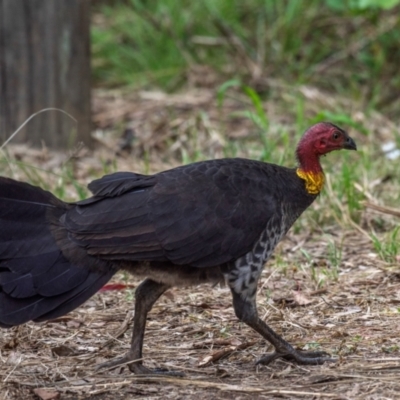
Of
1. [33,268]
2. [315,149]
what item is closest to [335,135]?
[315,149]

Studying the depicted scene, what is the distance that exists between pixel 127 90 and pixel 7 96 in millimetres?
2442

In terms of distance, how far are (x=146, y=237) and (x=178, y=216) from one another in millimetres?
197

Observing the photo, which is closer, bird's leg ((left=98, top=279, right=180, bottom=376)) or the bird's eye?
bird's leg ((left=98, top=279, right=180, bottom=376))

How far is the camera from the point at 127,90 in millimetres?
9781

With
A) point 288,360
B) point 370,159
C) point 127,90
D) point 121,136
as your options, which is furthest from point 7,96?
point 288,360

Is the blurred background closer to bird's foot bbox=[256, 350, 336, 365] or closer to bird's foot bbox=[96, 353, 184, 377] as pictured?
bird's foot bbox=[256, 350, 336, 365]

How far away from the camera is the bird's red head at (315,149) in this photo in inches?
187

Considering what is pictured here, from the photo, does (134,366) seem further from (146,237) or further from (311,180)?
(311,180)

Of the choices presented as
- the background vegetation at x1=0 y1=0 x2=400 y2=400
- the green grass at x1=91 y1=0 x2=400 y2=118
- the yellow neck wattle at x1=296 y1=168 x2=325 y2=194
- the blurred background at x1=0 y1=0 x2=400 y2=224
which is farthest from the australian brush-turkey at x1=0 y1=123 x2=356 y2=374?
the green grass at x1=91 y1=0 x2=400 y2=118

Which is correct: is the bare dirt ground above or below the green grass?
below

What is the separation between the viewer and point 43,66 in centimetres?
752

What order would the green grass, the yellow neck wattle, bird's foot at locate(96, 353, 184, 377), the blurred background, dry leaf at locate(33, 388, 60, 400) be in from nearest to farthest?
dry leaf at locate(33, 388, 60, 400) < bird's foot at locate(96, 353, 184, 377) < the yellow neck wattle < the blurred background < the green grass

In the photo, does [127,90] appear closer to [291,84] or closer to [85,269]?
[291,84]

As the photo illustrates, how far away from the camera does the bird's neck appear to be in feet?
15.5
